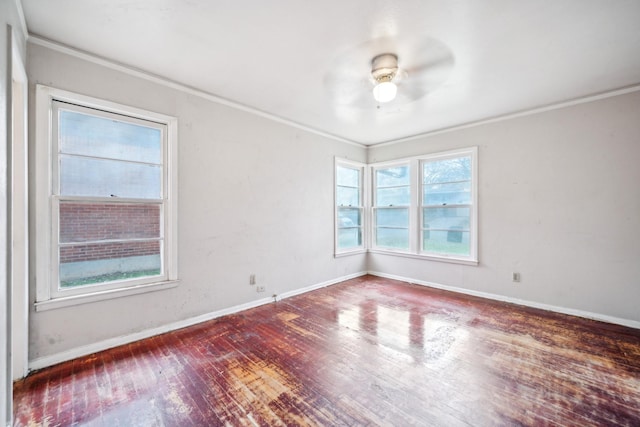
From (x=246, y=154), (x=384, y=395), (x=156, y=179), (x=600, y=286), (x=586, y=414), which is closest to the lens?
(x=586, y=414)

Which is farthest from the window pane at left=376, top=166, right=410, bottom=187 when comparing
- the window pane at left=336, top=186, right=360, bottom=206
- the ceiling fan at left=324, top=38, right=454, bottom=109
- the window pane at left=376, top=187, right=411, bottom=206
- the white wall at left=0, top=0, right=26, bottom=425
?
the white wall at left=0, top=0, right=26, bottom=425

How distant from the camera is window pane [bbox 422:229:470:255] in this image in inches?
167

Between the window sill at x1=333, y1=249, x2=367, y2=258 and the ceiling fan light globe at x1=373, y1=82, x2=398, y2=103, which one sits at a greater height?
the ceiling fan light globe at x1=373, y1=82, x2=398, y2=103

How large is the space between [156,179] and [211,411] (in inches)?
87.7

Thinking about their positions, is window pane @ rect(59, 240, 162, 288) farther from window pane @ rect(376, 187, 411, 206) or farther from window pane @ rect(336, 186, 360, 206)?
window pane @ rect(376, 187, 411, 206)

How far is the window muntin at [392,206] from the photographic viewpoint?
4.94 m

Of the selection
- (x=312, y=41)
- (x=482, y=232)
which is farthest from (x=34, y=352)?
(x=482, y=232)

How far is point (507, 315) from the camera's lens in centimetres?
330

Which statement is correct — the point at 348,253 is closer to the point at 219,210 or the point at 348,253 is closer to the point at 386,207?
the point at 386,207

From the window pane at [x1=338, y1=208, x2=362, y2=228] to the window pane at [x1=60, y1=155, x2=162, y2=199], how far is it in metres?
3.04

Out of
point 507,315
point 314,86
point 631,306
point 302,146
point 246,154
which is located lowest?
point 507,315

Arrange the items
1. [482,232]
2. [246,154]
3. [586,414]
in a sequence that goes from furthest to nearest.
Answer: [482,232], [246,154], [586,414]

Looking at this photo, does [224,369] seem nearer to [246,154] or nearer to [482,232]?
[246,154]

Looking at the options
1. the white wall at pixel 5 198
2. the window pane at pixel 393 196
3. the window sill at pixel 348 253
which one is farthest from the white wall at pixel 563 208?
the white wall at pixel 5 198
